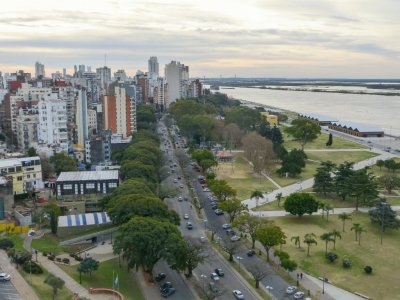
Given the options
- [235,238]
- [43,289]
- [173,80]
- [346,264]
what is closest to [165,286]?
[43,289]

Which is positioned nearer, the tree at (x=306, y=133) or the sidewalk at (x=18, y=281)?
the sidewalk at (x=18, y=281)

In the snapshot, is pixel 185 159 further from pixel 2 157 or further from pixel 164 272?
pixel 164 272

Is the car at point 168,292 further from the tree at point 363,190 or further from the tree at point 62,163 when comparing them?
the tree at point 62,163

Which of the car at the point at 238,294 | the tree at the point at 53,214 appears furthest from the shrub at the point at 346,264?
the tree at the point at 53,214

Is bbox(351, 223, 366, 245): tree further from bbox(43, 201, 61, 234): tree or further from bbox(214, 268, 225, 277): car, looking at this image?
bbox(43, 201, 61, 234): tree

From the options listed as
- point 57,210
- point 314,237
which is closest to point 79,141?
point 57,210

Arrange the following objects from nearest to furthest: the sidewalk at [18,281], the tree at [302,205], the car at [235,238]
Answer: the sidewalk at [18,281], the car at [235,238], the tree at [302,205]

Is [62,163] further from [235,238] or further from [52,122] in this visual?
[235,238]

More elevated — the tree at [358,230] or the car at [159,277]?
the tree at [358,230]
